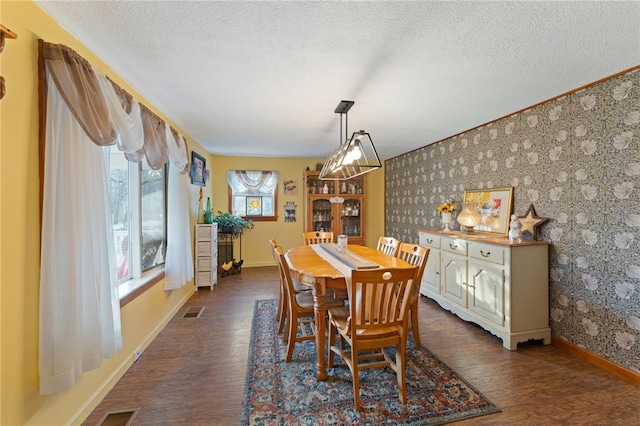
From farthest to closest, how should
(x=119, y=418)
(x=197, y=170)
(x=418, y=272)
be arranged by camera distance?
(x=197, y=170) < (x=418, y=272) < (x=119, y=418)

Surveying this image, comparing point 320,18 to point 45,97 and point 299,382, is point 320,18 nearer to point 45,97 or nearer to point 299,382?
point 45,97

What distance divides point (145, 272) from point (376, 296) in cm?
242

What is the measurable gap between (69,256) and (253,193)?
14.4 ft

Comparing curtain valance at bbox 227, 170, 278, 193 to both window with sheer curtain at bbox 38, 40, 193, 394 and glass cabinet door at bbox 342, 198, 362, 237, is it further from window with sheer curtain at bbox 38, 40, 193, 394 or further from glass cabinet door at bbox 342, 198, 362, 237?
window with sheer curtain at bbox 38, 40, 193, 394

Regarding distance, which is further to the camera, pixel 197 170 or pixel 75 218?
pixel 197 170

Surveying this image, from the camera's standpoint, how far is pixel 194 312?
337cm

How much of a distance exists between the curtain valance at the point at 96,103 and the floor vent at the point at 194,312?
76.3 inches

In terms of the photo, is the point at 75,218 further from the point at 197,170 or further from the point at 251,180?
the point at 251,180

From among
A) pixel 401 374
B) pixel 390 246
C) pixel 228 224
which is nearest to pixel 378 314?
pixel 401 374

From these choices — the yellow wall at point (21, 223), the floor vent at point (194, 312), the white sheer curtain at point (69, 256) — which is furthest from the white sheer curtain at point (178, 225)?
the yellow wall at point (21, 223)

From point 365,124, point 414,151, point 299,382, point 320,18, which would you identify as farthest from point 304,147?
point 299,382

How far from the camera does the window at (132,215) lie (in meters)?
2.55

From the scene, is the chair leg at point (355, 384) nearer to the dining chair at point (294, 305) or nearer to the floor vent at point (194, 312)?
the dining chair at point (294, 305)

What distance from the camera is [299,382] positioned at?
2.04 m
